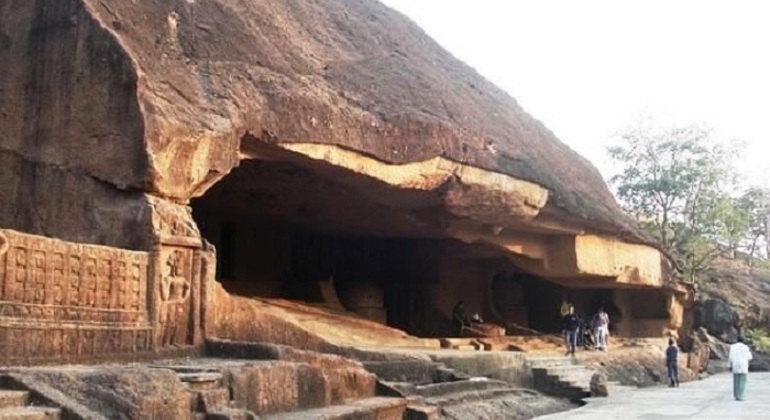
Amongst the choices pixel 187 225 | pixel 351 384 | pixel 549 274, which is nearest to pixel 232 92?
pixel 187 225

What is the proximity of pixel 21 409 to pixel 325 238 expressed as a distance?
13.4 m

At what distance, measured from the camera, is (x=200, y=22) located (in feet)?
38.0

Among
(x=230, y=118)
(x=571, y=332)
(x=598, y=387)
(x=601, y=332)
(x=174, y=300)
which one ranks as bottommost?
(x=598, y=387)

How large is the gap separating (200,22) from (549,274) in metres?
11.1

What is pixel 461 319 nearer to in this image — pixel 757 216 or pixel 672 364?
pixel 672 364

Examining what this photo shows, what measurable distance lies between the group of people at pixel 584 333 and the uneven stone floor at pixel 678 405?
188 cm

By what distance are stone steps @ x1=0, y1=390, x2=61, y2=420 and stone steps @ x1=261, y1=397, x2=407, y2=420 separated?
2442mm

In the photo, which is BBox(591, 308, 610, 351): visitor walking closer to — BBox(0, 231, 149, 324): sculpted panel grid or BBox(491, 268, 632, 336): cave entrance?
BBox(491, 268, 632, 336): cave entrance

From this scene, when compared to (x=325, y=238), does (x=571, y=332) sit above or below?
below

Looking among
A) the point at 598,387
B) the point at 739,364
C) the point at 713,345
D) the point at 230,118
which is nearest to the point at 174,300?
the point at 230,118

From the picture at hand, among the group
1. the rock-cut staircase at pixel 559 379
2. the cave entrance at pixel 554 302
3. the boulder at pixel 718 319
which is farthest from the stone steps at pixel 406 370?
the boulder at pixel 718 319

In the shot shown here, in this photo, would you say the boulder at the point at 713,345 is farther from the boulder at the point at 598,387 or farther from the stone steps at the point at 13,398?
the stone steps at the point at 13,398

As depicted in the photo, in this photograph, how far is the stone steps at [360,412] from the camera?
8.05 m

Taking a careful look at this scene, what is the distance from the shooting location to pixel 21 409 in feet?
18.1
